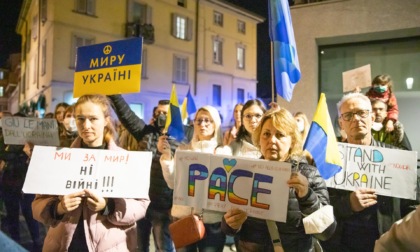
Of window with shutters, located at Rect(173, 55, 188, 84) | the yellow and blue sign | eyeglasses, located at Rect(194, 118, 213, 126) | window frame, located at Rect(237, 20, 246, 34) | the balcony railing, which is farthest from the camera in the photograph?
window frame, located at Rect(237, 20, 246, 34)

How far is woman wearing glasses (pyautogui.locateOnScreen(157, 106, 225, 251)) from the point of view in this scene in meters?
3.79

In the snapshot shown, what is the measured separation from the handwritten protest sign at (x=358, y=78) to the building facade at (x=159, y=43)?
1930 centimetres

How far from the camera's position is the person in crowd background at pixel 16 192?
5910mm

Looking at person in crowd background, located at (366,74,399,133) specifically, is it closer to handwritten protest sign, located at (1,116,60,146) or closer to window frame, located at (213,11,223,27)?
handwritten protest sign, located at (1,116,60,146)

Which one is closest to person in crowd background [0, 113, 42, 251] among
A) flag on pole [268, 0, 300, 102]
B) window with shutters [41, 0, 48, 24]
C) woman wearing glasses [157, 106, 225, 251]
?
woman wearing glasses [157, 106, 225, 251]

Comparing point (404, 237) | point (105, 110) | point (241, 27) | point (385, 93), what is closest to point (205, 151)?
point (105, 110)

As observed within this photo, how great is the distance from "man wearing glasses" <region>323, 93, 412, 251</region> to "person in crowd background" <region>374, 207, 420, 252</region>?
1.51m

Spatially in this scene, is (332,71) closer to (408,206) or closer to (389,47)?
(389,47)

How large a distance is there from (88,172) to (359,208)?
2.00 metres

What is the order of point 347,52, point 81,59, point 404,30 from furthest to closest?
point 347,52
point 404,30
point 81,59

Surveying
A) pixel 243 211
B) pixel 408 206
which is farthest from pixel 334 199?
pixel 243 211

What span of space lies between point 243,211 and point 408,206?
1390 millimetres

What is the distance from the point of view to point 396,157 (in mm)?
2953

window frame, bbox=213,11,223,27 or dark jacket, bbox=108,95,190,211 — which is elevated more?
window frame, bbox=213,11,223,27
